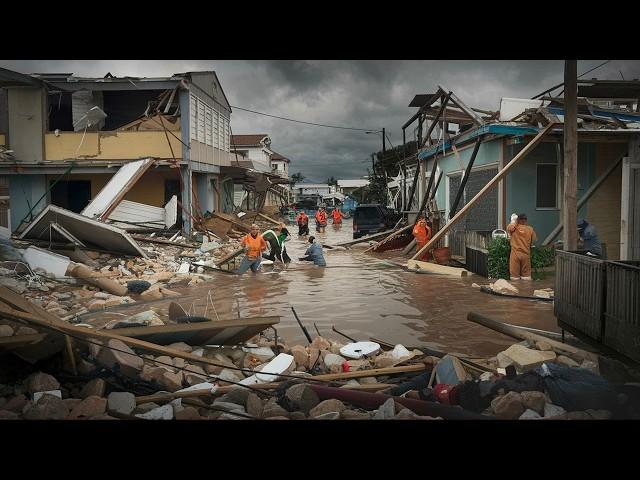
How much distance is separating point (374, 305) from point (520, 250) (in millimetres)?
3885

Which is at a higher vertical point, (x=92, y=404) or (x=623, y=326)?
(x=623, y=326)

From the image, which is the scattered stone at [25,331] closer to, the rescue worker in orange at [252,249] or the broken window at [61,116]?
the rescue worker in orange at [252,249]

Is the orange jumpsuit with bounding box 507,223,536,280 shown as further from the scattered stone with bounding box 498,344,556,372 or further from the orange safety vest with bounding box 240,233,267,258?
the scattered stone with bounding box 498,344,556,372

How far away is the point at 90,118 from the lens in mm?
20156

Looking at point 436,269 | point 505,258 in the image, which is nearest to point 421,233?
point 436,269

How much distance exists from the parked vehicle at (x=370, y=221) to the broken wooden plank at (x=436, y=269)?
9472 mm

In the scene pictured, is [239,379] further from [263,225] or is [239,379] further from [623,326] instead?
[263,225]

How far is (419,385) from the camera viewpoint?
5695 millimetres

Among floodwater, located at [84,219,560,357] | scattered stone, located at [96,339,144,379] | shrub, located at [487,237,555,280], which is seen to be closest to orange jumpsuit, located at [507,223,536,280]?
shrub, located at [487,237,555,280]

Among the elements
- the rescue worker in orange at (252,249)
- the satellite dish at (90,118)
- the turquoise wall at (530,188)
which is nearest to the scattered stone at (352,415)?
the rescue worker in orange at (252,249)
